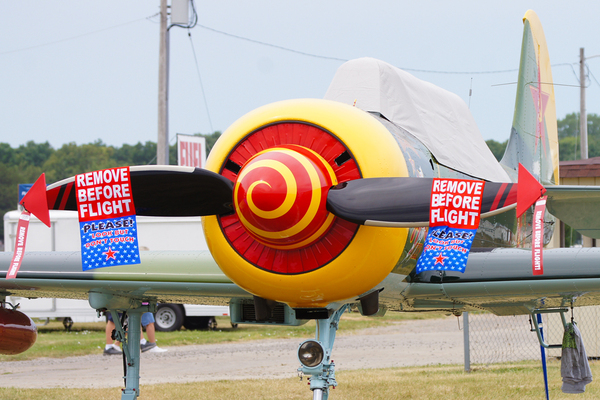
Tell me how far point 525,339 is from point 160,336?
7.35 meters

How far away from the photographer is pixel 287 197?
122 inches

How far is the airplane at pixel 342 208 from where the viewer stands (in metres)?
3.18

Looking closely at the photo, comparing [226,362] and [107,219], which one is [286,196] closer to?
[107,219]

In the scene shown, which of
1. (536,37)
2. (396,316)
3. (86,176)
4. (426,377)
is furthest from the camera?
(396,316)

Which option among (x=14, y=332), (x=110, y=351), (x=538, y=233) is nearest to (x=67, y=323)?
(x=110, y=351)

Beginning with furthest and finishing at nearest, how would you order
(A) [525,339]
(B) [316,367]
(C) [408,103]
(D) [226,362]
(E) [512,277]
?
1. (A) [525,339]
2. (D) [226,362]
3. (C) [408,103]
4. (E) [512,277]
5. (B) [316,367]

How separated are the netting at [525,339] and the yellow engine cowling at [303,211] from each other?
683 cm

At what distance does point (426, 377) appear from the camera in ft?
28.7

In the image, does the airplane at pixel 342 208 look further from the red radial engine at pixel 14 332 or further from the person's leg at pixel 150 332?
the person's leg at pixel 150 332


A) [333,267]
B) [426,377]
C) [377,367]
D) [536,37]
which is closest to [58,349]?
[377,367]

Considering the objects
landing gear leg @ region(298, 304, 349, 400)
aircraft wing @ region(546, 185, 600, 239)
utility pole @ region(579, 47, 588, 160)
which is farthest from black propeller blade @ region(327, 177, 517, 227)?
utility pole @ region(579, 47, 588, 160)

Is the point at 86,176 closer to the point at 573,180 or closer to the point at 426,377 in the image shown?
the point at 426,377

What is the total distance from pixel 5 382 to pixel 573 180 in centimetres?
1156

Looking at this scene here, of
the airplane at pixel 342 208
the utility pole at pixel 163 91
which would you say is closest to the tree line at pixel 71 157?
the utility pole at pixel 163 91
